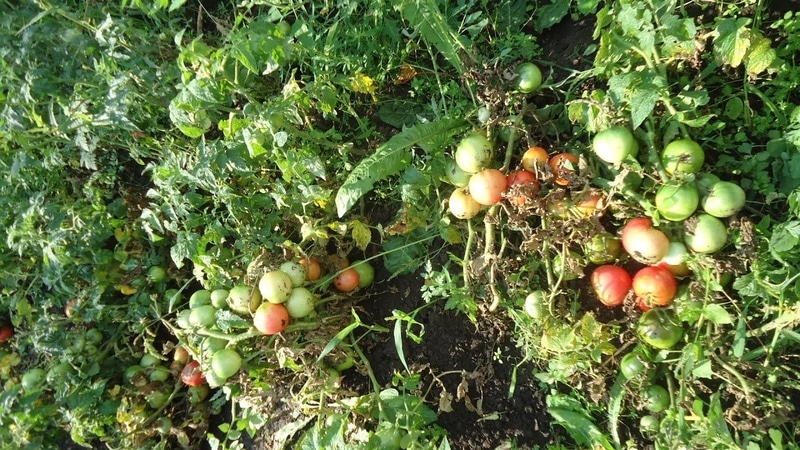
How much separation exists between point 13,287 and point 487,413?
246cm

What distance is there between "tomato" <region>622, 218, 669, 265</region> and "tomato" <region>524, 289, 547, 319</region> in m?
0.31

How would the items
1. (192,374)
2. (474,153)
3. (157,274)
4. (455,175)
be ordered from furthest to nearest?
(157,274) → (192,374) → (455,175) → (474,153)

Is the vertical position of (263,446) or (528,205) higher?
(528,205)

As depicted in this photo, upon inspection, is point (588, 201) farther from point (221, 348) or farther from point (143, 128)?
point (143, 128)

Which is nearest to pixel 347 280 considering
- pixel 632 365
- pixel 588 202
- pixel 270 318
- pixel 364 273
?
pixel 364 273

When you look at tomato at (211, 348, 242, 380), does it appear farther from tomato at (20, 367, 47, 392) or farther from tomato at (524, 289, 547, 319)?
tomato at (20, 367, 47, 392)

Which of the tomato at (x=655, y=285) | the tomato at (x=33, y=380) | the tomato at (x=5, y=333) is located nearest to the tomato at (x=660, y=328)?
the tomato at (x=655, y=285)

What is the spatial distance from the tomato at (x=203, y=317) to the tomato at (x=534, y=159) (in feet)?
4.26

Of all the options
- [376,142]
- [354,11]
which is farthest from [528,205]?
[354,11]

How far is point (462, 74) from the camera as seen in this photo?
189 cm

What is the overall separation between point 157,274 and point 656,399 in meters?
2.11

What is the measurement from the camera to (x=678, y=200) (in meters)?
1.53

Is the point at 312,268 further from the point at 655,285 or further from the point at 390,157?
the point at 655,285

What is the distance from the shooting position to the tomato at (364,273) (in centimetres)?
213
